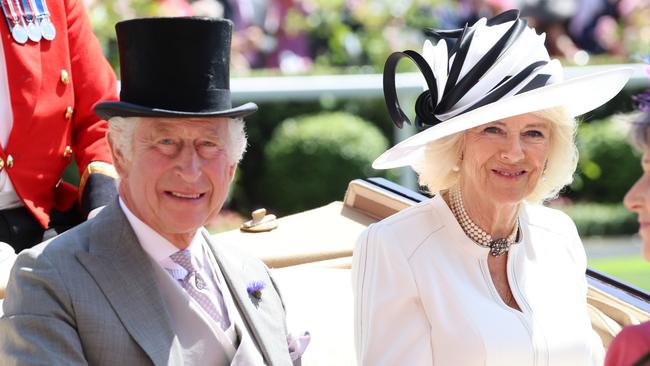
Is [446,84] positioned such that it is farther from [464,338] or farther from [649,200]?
[649,200]

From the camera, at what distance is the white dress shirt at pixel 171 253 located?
254 cm

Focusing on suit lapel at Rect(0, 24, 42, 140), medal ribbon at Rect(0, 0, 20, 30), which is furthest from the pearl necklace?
medal ribbon at Rect(0, 0, 20, 30)

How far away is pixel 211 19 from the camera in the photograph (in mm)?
2561

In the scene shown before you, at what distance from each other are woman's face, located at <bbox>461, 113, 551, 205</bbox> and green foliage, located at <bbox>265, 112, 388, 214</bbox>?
4.54 m

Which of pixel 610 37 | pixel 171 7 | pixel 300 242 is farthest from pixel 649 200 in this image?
pixel 610 37

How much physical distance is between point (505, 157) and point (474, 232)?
0.20m

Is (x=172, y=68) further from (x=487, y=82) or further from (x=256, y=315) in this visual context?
(x=487, y=82)

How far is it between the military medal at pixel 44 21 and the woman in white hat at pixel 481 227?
0.91 meters

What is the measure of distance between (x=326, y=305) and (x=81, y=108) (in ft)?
2.77

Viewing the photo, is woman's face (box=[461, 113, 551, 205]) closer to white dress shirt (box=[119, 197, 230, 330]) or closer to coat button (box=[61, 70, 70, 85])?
white dress shirt (box=[119, 197, 230, 330])

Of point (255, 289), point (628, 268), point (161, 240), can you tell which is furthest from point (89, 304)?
point (628, 268)

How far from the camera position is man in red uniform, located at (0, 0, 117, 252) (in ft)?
10.5

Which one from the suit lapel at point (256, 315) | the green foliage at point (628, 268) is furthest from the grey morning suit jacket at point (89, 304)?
the green foliage at point (628, 268)

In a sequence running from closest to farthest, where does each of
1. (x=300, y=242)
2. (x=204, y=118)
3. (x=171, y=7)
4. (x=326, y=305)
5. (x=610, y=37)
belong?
1. (x=204, y=118)
2. (x=326, y=305)
3. (x=300, y=242)
4. (x=171, y=7)
5. (x=610, y=37)
